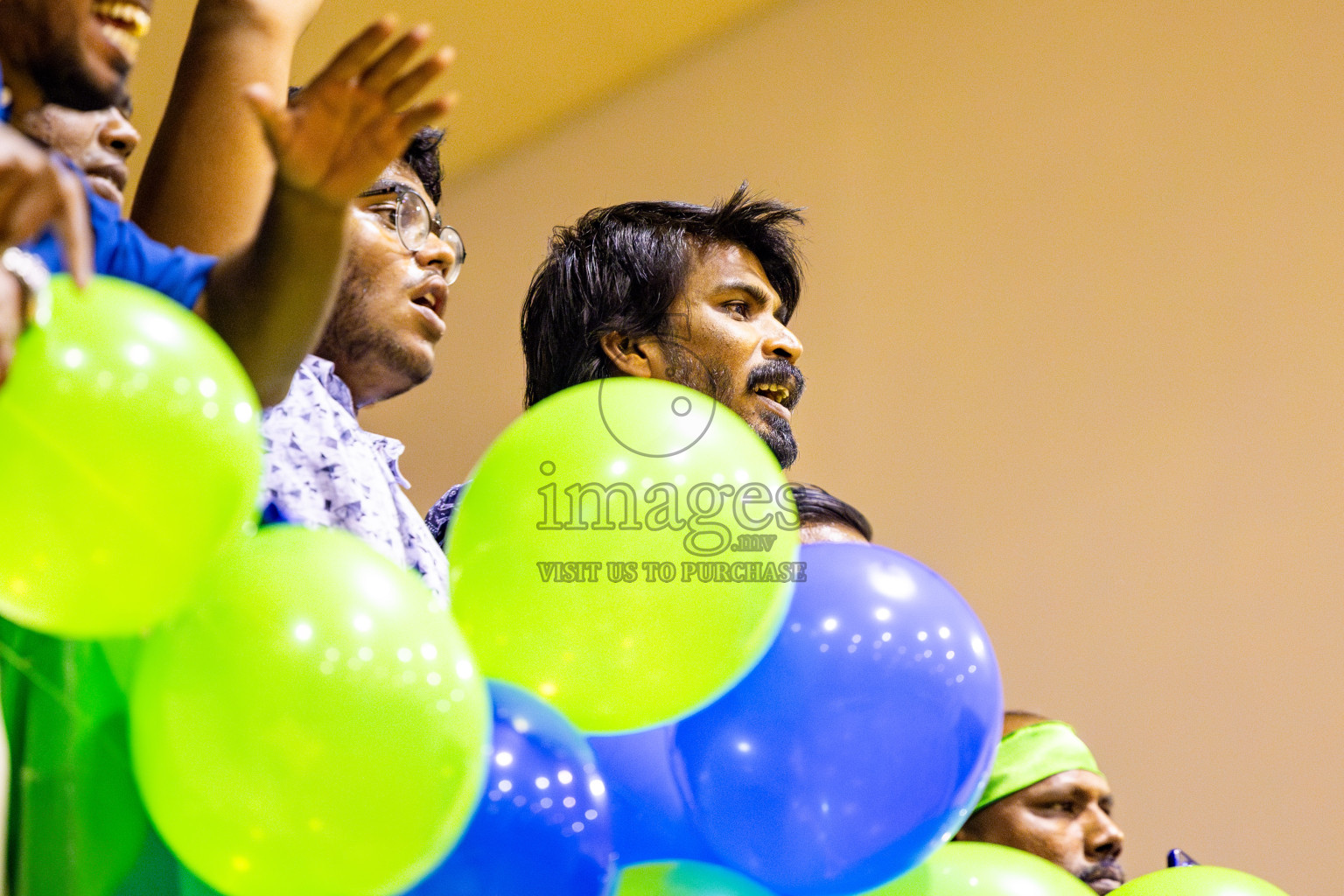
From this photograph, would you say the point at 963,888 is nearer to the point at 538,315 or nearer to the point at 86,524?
the point at 86,524

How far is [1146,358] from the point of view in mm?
3391

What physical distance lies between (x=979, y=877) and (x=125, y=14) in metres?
0.99

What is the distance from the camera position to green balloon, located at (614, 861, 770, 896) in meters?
1.06

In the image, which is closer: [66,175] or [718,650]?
[66,175]

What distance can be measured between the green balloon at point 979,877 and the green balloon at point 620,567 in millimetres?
293

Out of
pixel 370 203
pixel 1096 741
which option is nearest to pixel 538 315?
pixel 370 203

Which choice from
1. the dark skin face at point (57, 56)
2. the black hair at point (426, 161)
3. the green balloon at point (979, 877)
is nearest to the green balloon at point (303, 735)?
the dark skin face at point (57, 56)

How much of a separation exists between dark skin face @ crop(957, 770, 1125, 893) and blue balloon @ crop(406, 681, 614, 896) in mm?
1598

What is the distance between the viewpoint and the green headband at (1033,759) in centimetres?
243

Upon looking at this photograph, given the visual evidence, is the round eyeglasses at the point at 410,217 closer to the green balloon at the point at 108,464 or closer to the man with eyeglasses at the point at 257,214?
the man with eyeglasses at the point at 257,214

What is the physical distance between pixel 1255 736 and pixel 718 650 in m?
2.47

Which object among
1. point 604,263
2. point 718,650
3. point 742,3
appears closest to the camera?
point 718,650

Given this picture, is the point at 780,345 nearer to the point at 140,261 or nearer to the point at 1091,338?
the point at 140,261

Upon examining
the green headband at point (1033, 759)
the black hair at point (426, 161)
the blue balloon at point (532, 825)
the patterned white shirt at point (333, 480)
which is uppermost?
the black hair at point (426, 161)
